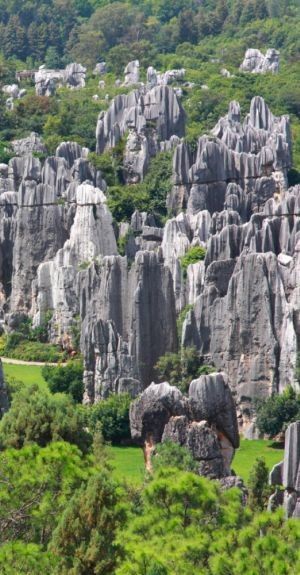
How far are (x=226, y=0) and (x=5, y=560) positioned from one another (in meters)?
93.6

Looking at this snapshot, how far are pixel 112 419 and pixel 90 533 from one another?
46.2 feet

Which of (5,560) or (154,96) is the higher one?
(154,96)

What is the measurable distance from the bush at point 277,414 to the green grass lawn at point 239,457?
0.98ft

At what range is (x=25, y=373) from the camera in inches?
2080

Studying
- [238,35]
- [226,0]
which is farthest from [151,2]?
[238,35]

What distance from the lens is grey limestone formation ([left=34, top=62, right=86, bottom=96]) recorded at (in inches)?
3777

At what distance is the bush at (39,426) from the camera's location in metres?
35.9

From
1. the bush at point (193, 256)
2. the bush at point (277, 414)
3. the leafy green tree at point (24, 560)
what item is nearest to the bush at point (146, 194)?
the bush at point (193, 256)

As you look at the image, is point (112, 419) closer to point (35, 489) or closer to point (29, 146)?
point (35, 489)

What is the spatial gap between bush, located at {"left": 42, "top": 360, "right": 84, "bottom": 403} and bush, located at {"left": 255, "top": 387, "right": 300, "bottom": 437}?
4841 mm

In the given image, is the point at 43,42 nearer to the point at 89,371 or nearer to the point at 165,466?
the point at 89,371

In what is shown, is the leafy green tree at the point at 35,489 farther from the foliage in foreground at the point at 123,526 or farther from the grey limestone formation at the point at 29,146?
the grey limestone formation at the point at 29,146

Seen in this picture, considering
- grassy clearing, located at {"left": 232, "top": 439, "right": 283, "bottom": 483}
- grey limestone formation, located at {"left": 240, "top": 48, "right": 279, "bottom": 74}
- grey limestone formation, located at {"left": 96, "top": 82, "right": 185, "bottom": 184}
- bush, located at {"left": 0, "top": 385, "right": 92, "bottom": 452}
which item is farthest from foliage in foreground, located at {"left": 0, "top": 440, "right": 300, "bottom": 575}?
grey limestone formation, located at {"left": 240, "top": 48, "right": 279, "bottom": 74}

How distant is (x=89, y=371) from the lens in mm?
46812
